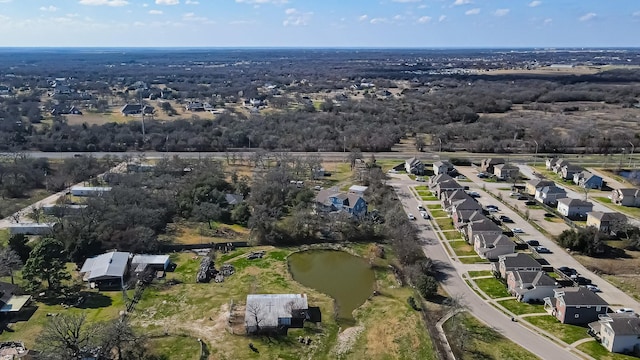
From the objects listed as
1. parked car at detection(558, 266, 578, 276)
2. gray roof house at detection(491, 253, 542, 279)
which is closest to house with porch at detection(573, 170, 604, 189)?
parked car at detection(558, 266, 578, 276)

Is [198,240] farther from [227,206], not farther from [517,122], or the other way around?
[517,122]

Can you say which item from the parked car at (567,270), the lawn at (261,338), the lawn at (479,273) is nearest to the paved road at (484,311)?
the lawn at (479,273)

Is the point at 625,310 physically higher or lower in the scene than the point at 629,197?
lower

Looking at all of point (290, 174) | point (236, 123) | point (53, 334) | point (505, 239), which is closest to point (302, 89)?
point (236, 123)

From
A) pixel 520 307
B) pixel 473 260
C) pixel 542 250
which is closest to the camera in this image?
pixel 520 307

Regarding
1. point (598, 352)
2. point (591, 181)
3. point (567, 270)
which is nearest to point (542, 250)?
point (567, 270)

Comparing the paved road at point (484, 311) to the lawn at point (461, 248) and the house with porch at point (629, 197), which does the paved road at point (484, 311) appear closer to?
the lawn at point (461, 248)

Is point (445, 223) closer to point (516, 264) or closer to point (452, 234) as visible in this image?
point (452, 234)
